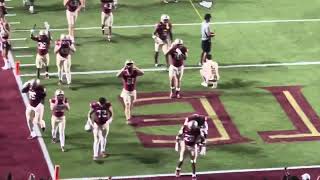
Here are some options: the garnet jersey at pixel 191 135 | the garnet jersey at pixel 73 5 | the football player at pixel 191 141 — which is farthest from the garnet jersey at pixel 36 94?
the garnet jersey at pixel 73 5

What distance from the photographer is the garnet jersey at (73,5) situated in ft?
109

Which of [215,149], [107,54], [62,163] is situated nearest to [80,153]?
[62,163]

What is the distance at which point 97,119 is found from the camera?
25031 mm

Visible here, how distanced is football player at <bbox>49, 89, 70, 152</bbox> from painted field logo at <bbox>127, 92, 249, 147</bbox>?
8.24 feet

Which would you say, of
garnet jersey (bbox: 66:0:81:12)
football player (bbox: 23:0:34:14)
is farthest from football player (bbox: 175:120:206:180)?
football player (bbox: 23:0:34:14)

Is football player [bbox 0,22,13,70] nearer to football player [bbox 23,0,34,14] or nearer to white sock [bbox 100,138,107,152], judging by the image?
football player [bbox 23,0,34,14]

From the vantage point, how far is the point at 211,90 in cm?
3028

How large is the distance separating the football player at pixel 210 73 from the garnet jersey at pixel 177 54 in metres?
1.48

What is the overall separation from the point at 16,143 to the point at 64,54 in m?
4.11

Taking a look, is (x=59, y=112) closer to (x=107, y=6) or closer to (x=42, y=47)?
(x=42, y=47)

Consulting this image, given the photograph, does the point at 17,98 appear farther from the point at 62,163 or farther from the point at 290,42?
the point at 290,42

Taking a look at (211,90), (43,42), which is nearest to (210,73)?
(211,90)

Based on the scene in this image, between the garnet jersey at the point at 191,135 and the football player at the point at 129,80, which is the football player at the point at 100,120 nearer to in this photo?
the football player at the point at 129,80

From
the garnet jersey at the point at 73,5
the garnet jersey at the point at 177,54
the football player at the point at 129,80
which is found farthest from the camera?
the garnet jersey at the point at 73,5
